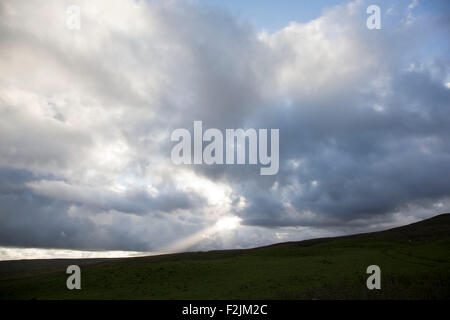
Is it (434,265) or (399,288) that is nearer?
(399,288)

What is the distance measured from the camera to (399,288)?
111 feet

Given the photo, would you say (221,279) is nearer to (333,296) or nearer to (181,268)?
(181,268)

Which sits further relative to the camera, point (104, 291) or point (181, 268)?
point (181, 268)
